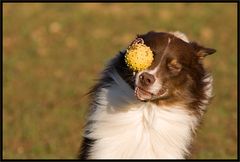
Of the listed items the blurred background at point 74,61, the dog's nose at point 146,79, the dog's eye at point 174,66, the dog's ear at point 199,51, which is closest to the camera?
the dog's nose at point 146,79

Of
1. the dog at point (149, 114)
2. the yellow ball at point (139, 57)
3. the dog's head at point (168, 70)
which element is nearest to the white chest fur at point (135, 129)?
the dog at point (149, 114)

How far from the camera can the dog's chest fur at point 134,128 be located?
22.5ft

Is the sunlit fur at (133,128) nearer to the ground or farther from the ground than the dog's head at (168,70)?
nearer to the ground

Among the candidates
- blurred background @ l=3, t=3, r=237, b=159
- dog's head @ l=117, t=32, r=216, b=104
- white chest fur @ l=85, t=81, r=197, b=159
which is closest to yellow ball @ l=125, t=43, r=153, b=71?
dog's head @ l=117, t=32, r=216, b=104

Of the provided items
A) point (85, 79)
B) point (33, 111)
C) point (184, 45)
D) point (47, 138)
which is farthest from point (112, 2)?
point (184, 45)

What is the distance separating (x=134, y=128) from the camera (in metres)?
6.88

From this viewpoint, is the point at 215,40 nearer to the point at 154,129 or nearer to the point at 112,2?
the point at 112,2

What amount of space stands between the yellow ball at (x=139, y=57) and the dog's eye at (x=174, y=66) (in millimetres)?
234

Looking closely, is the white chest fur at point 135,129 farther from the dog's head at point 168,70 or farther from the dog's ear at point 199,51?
the dog's ear at point 199,51

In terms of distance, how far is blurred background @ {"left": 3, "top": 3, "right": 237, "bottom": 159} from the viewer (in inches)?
506

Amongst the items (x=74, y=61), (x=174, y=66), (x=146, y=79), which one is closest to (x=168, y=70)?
(x=174, y=66)

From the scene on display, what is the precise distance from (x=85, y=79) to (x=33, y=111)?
128 inches

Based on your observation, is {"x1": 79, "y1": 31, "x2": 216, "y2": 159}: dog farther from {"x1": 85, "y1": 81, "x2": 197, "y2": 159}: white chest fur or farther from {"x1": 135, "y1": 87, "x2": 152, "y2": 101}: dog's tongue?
{"x1": 135, "y1": 87, "x2": 152, "y2": 101}: dog's tongue

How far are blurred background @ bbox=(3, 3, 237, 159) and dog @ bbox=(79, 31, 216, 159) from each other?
2.52 meters
